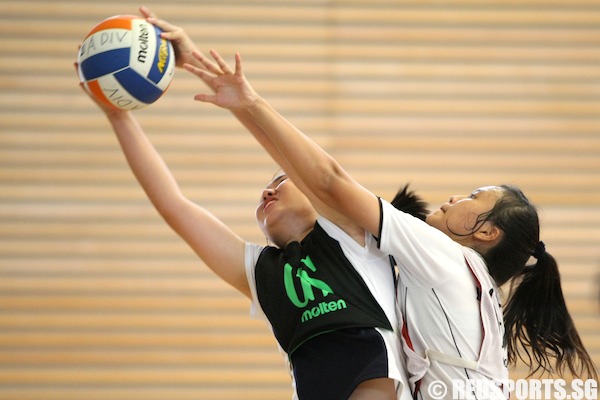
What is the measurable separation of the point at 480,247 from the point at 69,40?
313 centimetres

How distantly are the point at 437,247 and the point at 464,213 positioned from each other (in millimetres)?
314

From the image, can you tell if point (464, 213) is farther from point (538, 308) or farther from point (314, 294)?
point (314, 294)

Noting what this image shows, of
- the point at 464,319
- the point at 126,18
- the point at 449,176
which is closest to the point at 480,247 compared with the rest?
the point at 464,319

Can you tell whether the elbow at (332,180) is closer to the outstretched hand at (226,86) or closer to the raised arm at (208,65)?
the raised arm at (208,65)

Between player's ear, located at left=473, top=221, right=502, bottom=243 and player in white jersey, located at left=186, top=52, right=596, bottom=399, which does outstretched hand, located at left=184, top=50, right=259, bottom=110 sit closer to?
player in white jersey, located at left=186, top=52, right=596, bottom=399

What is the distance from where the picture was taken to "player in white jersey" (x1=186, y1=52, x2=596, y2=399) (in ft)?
7.79

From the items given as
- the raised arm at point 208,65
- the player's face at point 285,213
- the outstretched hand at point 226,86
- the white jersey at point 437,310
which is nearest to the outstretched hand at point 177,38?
the raised arm at point 208,65

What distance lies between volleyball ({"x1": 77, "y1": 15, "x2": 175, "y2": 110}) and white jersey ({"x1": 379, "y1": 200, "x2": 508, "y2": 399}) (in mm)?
859

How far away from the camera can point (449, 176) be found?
4.79m

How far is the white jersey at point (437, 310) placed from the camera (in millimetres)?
2400

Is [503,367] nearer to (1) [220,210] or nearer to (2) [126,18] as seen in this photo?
(2) [126,18]

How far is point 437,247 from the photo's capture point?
95.7 inches

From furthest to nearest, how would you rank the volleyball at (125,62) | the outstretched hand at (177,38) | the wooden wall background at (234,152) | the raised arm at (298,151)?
the wooden wall background at (234,152), the outstretched hand at (177,38), the volleyball at (125,62), the raised arm at (298,151)

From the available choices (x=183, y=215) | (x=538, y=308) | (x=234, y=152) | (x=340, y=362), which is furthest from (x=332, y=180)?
(x=234, y=152)
